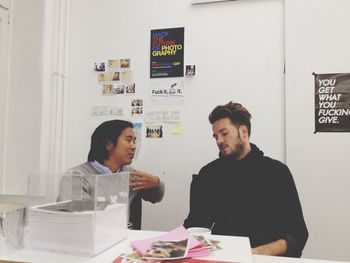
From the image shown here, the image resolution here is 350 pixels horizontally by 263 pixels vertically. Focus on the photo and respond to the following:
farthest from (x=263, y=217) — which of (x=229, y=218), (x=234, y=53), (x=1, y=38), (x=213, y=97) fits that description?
(x=1, y=38)

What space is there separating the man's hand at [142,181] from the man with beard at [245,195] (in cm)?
29

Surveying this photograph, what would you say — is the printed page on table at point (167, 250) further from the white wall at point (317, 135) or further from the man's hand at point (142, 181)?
the white wall at point (317, 135)

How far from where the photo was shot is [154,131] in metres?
2.30

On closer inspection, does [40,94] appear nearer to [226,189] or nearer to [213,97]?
[213,97]

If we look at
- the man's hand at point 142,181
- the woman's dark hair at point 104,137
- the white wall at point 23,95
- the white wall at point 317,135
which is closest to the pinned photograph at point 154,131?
the woman's dark hair at point 104,137

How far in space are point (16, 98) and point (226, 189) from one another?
161cm

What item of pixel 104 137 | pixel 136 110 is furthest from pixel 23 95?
pixel 136 110

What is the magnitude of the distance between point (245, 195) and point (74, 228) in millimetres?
1180

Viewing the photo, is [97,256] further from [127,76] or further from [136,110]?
[127,76]

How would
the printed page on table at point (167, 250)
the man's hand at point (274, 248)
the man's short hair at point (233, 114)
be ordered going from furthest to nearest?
1. the man's short hair at point (233, 114)
2. the man's hand at point (274, 248)
3. the printed page on table at point (167, 250)

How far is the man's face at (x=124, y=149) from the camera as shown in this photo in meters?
2.10

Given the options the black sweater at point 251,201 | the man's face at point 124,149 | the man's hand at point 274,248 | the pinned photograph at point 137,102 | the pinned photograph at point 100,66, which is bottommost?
the man's hand at point 274,248

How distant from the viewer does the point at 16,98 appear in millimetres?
2277

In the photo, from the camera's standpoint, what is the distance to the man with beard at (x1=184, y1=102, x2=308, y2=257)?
5.35 ft
